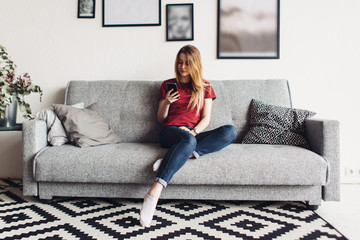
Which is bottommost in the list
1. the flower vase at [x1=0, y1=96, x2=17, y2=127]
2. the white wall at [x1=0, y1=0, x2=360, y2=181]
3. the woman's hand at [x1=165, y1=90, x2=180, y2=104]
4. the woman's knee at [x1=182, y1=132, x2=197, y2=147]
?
the woman's knee at [x1=182, y1=132, x2=197, y2=147]

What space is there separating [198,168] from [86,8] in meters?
1.86

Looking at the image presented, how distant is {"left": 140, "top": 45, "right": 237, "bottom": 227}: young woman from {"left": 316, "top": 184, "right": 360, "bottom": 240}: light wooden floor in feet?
2.48

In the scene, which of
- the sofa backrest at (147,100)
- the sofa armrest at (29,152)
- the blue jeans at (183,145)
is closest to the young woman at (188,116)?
the blue jeans at (183,145)

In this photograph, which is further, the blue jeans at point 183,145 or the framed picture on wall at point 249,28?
the framed picture on wall at point 249,28

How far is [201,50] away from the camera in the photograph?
258cm

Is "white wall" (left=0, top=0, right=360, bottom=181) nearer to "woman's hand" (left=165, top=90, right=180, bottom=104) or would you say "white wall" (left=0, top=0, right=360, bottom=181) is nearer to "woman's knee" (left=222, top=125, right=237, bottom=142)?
"woman's hand" (left=165, top=90, right=180, bottom=104)

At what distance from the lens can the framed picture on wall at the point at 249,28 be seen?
2.54 m

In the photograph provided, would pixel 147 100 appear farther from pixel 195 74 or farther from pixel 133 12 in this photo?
pixel 133 12

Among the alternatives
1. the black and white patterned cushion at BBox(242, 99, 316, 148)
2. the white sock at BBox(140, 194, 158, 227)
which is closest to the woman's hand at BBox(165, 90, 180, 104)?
the black and white patterned cushion at BBox(242, 99, 316, 148)

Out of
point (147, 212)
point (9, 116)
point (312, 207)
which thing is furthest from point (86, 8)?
point (312, 207)

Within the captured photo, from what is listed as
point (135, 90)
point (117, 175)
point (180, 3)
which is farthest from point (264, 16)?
point (117, 175)

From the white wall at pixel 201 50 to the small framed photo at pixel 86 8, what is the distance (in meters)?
0.04

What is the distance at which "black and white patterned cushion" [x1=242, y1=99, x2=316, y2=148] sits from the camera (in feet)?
6.77

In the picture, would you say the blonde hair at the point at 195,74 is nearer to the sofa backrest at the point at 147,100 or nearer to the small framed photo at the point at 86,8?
the sofa backrest at the point at 147,100
